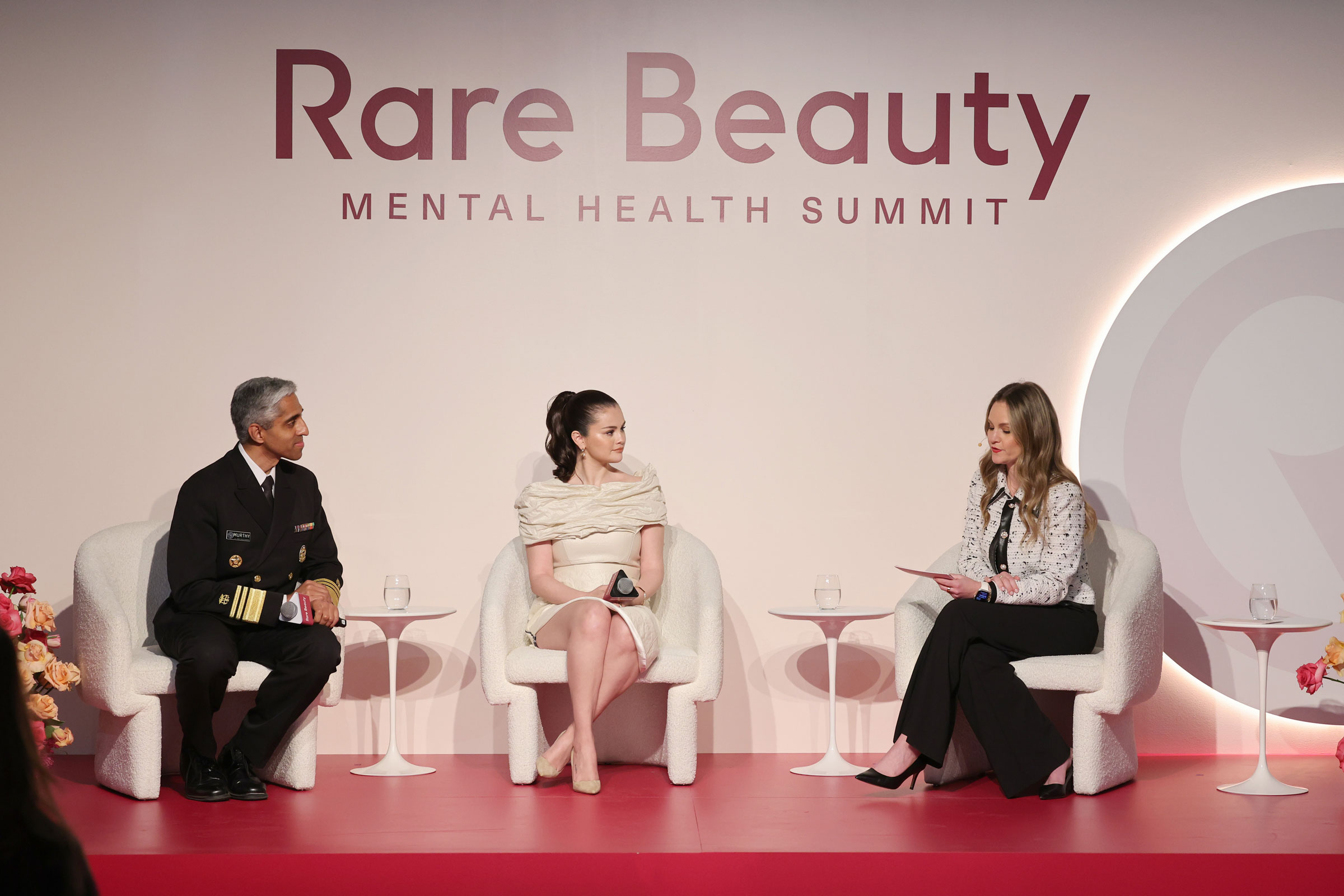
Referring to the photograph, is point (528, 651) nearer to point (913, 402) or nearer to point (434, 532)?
point (434, 532)

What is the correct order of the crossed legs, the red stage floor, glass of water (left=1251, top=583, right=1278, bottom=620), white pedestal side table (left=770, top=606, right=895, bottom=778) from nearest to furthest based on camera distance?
the red stage floor < the crossed legs < glass of water (left=1251, top=583, right=1278, bottom=620) < white pedestal side table (left=770, top=606, right=895, bottom=778)

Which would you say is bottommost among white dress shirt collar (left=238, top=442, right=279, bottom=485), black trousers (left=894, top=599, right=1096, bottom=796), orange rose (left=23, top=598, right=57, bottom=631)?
black trousers (left=894, top=599, right=1096, bottom=796)

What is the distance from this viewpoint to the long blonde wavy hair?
4070mm

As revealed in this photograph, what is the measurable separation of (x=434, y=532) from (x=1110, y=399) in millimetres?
2716

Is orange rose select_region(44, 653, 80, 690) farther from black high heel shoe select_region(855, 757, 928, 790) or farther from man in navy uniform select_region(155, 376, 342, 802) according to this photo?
black high heel shoe select_region(855, 757, 928, 790)

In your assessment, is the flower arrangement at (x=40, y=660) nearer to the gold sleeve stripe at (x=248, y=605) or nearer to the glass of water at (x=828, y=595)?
the gold sleeve stripe at (x=248, y=605)

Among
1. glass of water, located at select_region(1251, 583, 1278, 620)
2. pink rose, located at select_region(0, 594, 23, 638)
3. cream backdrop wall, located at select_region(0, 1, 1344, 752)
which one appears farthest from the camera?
cream backdrop wall, located at select_region(0, 1, 1344, 752)

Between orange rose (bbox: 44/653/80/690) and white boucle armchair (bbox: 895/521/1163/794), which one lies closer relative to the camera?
orange rose (bbox: 44/653/80/690)

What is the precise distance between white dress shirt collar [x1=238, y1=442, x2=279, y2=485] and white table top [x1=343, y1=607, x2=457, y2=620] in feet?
1.73

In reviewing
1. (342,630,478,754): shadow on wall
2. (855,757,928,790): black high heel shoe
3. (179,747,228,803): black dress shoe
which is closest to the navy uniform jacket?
(179,747,228,803): black dress shoe

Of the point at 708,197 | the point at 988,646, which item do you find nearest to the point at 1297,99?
the point at 708,197

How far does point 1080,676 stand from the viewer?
3861 mm

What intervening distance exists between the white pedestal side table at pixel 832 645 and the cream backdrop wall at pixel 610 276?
0.46 meters

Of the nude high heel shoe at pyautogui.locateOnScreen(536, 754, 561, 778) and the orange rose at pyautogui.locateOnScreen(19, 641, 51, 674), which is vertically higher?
the orange rose at pyautogui.locateOnScreen(19, 641, 51, 674)
